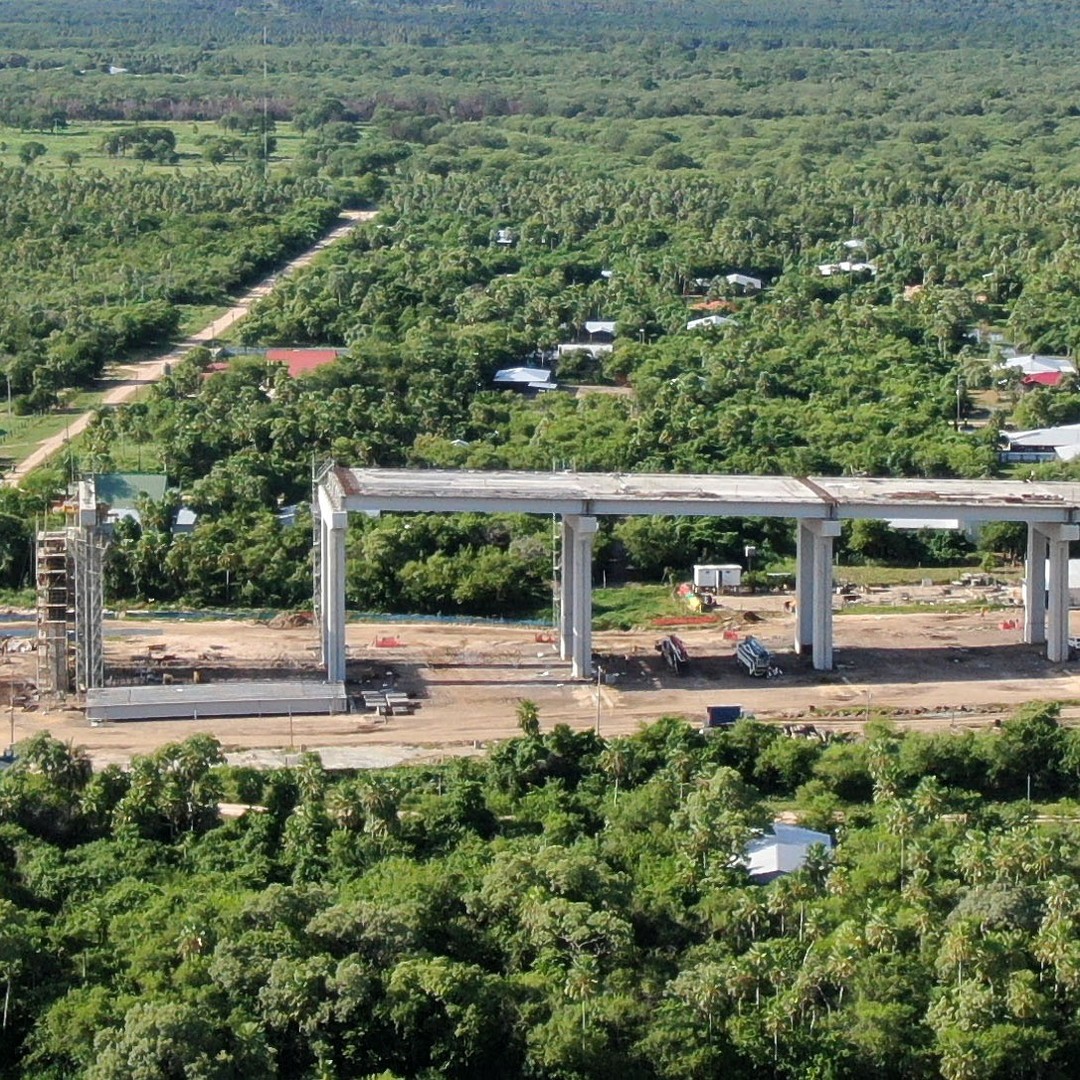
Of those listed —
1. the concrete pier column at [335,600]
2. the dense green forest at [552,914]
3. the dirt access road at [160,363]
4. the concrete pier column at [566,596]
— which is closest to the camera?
the dense green forest at [552,914]

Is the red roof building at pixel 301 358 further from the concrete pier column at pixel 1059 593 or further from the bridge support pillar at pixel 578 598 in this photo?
the concrete pier column at pixel 1059 593

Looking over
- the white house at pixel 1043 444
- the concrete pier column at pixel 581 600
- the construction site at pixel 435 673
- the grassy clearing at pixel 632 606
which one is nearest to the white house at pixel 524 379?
the white house at pixel 1043 444

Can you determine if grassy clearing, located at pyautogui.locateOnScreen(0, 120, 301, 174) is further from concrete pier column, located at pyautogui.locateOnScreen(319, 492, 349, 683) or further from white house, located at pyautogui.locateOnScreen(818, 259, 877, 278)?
concrete pier column, located at pyautogui.locateOnScreen(319, 492, 349, 683)

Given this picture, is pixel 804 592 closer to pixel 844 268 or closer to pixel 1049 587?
pixel 1049 587

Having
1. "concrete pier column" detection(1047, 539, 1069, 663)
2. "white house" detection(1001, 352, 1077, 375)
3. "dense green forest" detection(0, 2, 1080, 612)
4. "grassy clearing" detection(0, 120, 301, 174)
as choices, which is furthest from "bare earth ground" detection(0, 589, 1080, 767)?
"grassy clearing" detection(0, 120, 301, 174)

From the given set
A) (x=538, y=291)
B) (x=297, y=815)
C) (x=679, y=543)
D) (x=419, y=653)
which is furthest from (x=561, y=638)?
(x=538, y=291)

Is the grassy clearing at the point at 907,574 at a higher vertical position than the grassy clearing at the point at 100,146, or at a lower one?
lower
